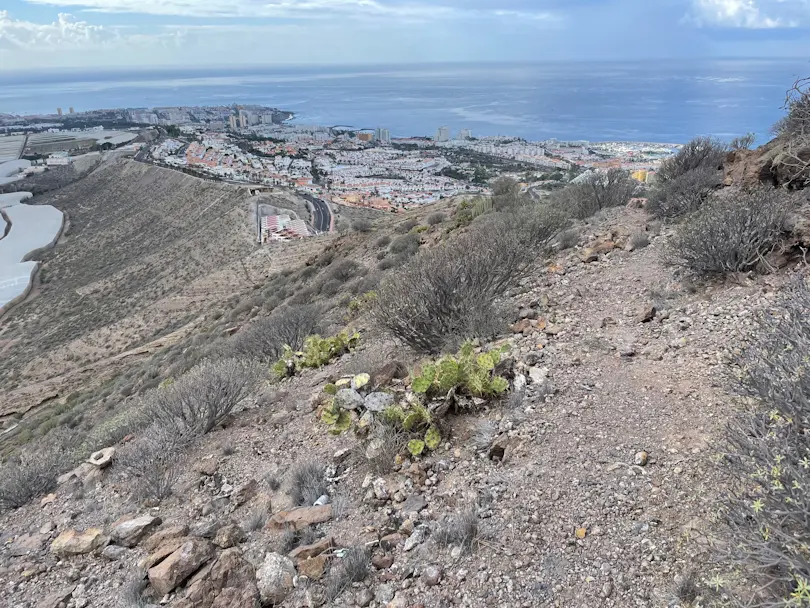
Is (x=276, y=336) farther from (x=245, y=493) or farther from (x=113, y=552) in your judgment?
(x=113, y=552)

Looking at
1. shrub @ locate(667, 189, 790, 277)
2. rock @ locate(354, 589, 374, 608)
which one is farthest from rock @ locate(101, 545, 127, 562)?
shrub @ locate(667, 189, 790, 277)

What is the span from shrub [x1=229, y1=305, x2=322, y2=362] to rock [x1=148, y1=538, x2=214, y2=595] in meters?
4.99

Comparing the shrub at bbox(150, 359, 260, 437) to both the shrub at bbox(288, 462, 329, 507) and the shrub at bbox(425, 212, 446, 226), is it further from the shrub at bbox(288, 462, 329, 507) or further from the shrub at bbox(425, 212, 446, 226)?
the shrub at bbox(425, 212, 446, 226)

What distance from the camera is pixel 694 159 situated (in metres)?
10.6

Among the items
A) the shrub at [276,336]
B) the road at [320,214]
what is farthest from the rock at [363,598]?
the road at [320,214]

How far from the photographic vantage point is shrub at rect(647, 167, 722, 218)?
8258 millimetres

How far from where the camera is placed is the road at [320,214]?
3245 cm

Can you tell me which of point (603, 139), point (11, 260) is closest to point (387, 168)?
point (603, 139)

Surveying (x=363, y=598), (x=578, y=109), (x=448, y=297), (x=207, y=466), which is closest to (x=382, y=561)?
(x=363, y=598)

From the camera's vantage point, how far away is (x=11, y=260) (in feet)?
127

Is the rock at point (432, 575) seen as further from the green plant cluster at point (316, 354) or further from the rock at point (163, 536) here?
the green plant cluster at point (316, 354)

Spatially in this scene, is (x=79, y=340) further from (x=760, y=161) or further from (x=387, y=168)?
(x=387, y=168)

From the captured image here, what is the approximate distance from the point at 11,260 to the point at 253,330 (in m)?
40.7

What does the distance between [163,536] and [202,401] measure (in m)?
1.95
